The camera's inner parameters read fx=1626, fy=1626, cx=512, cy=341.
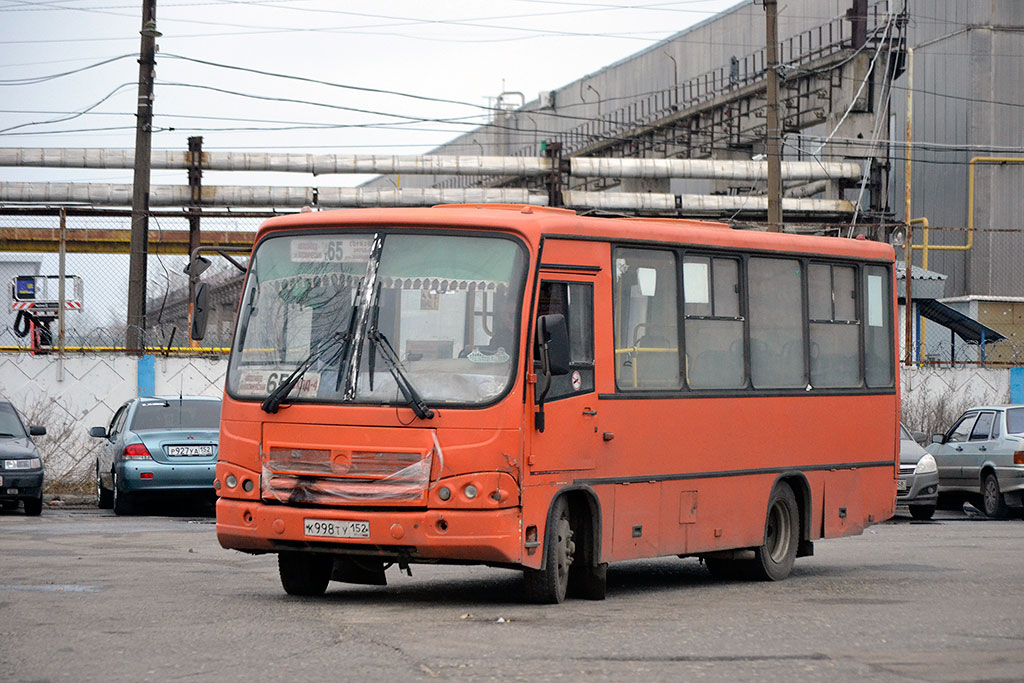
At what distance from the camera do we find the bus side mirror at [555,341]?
1056 cm

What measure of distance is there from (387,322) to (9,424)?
13.1 m

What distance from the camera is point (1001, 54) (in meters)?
38.6

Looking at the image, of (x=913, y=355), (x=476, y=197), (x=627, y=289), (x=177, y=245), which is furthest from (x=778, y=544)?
(x=476, y=197)

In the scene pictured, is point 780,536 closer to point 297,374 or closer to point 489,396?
point 489,396

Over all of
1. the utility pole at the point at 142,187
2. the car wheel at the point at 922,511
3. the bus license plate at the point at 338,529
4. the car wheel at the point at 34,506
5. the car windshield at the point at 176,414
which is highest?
the utility pole at the point at 142,187

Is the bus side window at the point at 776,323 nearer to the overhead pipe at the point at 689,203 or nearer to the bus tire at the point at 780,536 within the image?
the bus tire at the point at 780,536

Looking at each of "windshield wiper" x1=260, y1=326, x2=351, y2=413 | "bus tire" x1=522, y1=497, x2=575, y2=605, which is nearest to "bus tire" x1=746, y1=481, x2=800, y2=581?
"bus tire" x1=522, y1=497, x2=575, y2=605

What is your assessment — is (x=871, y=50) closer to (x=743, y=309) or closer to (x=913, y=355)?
(x=913, y=355)

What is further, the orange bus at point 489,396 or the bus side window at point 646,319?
the bus side window at point 646,319

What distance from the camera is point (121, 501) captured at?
21.1 metres

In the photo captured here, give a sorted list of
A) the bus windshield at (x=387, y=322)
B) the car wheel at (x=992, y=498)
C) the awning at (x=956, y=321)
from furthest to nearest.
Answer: the awning at (x=956, y=321) → the car wheel at (x=992, y=498) → the bus windshield at (x=387, y=322)

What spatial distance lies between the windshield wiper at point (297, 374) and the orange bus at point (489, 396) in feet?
0.05

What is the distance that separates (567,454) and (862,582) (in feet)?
11.9

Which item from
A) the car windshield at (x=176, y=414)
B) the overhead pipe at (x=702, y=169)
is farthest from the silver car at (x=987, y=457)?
the overhead pipe at (x=702, y=169)
